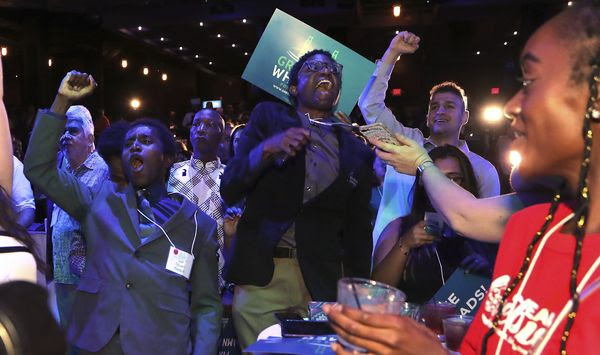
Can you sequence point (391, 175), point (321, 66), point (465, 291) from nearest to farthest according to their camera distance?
point (465, 291)
point (321, 66)
point (391, 175)

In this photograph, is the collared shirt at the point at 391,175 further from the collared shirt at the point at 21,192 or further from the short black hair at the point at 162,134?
the collared shirt at the point at 21,192

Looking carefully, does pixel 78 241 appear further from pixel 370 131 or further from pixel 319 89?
pixel 370 131

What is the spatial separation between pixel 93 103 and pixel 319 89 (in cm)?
1660

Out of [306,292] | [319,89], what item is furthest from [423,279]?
[319,89]

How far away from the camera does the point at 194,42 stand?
2338cm

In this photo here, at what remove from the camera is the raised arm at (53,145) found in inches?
104

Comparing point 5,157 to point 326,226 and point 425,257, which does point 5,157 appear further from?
point 425,257

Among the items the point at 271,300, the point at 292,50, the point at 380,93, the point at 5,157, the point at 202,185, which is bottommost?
the point at 271,300

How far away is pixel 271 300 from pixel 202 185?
80.7 inches

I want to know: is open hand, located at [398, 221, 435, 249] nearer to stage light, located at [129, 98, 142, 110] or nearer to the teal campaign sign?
the teal campaign sign

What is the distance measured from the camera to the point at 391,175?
399 cm

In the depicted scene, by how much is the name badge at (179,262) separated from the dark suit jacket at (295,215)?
0.22 metres

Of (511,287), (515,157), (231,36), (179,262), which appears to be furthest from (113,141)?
(231,36)

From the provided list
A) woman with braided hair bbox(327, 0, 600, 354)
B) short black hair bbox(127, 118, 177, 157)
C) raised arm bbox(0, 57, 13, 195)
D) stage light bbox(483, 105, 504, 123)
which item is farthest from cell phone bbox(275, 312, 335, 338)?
stage light bbox(483, 105, 504, 123)
